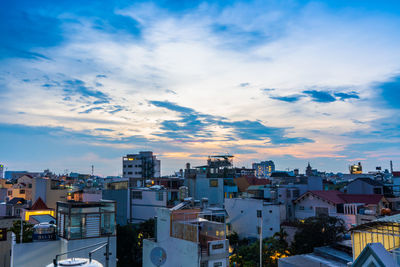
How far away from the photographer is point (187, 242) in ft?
89.6

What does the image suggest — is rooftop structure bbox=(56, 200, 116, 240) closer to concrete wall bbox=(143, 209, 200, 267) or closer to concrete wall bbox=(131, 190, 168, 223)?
concrete wall bbox=(143, 209, 200, 267)

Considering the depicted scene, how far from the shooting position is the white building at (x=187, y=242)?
26.2 m

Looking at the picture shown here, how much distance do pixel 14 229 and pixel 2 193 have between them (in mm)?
53378

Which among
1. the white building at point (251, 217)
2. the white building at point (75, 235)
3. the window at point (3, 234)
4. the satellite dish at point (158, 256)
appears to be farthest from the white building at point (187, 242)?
the white building at point (251, 217)

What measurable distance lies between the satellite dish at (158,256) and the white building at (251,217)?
20059mm

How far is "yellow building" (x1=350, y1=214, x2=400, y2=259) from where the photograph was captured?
1346cm

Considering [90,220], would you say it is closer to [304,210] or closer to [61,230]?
[61,230]

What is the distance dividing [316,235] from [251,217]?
14.4m

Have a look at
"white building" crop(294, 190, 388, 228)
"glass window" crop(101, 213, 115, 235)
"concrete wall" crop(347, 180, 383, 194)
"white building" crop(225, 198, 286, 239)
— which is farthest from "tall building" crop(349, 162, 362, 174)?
"glass window" crop(101, 213, 115, 235)

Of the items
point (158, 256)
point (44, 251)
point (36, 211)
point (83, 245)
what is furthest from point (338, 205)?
point (36, 211)

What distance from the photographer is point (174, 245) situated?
29188mm

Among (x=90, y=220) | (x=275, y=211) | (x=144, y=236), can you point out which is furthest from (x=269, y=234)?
(x=90, y=220)

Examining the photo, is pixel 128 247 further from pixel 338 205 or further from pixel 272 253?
pixel 338 205

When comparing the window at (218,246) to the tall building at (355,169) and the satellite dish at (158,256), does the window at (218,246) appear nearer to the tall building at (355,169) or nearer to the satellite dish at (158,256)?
the satellite dish at (158,256)
